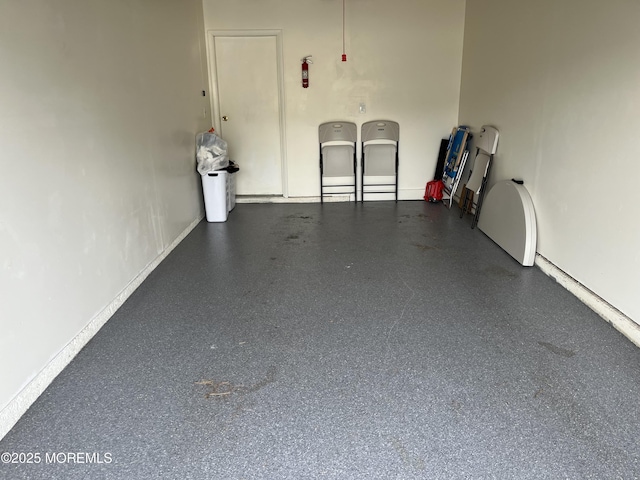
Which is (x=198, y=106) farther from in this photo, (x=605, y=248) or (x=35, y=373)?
(x=605, y=248)

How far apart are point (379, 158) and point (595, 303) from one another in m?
3.63

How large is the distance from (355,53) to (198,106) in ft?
6.62

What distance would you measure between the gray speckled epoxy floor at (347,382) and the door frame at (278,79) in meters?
2.69

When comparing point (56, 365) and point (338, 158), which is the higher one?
point (338, 158)

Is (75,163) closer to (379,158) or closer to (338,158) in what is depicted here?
(338,158)

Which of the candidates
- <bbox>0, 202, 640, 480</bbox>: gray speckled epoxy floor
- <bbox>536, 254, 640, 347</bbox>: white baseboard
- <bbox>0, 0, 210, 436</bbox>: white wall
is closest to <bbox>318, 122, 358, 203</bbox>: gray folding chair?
<bbox>0, 0, 210, 436</bbox>: white wall

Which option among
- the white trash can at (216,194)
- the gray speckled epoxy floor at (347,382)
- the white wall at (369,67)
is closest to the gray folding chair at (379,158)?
the white wall at (369,67)

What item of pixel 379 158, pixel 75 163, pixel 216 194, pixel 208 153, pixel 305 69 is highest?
pixel 305 69

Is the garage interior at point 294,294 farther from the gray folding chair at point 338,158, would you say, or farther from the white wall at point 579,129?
the gray folding chair at point 338,158

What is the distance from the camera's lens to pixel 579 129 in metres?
3.02

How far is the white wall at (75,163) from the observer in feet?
6.48

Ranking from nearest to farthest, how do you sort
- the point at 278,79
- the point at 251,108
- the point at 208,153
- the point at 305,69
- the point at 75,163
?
the point at 75,163
the point at 208,153
the point at 305,69
the point at 278,79
the point at 251,108

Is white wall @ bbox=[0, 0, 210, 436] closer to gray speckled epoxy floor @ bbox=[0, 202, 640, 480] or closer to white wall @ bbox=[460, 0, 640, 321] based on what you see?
gray speckled epoxy floor @ bbox=[0, 202, 640, 480]

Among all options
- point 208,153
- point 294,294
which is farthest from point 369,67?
point 294,294
